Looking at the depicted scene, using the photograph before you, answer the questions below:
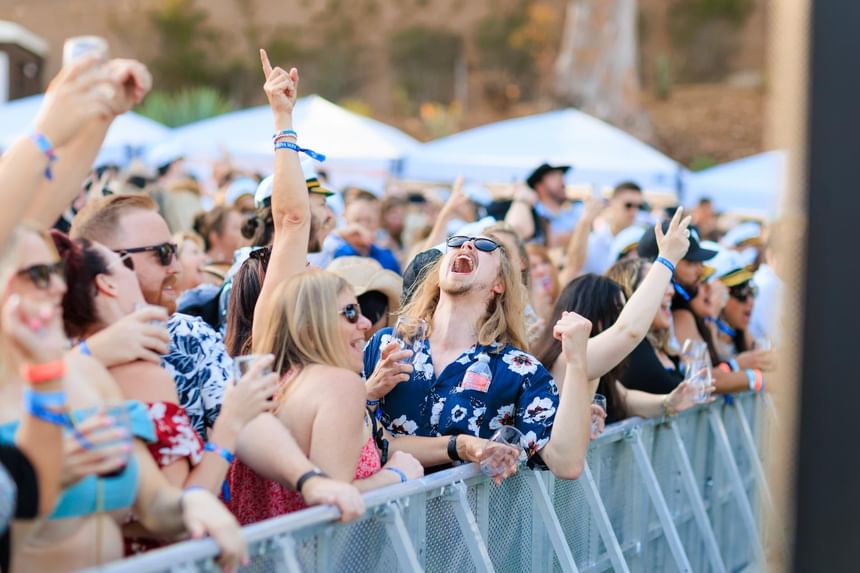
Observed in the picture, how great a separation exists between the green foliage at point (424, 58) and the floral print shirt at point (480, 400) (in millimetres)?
47957

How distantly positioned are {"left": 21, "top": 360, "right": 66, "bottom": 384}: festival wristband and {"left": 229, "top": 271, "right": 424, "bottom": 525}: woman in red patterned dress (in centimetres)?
112

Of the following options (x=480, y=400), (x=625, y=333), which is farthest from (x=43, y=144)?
(x=625, y=333)

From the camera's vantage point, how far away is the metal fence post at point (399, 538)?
3789mm

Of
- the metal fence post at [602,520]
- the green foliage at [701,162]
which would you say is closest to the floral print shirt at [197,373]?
the metal fence post at [602,520]

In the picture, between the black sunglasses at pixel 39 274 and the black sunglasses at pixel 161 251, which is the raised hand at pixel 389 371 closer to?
the black sunglasses at pixel 161 251

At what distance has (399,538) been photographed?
3793 mm

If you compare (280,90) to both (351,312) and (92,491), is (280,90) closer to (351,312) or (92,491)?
(351,312)

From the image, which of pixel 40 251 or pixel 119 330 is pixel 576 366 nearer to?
pixel 119 330

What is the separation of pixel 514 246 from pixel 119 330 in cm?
322

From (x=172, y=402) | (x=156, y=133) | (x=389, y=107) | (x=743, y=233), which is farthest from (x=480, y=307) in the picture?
(x=389, y=107)

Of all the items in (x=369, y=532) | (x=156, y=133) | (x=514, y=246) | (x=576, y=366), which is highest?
(x=156, y=133)

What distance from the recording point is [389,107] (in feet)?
172

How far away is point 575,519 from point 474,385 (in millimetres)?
962

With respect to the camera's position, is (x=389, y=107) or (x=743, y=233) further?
(x=389, y=107)
